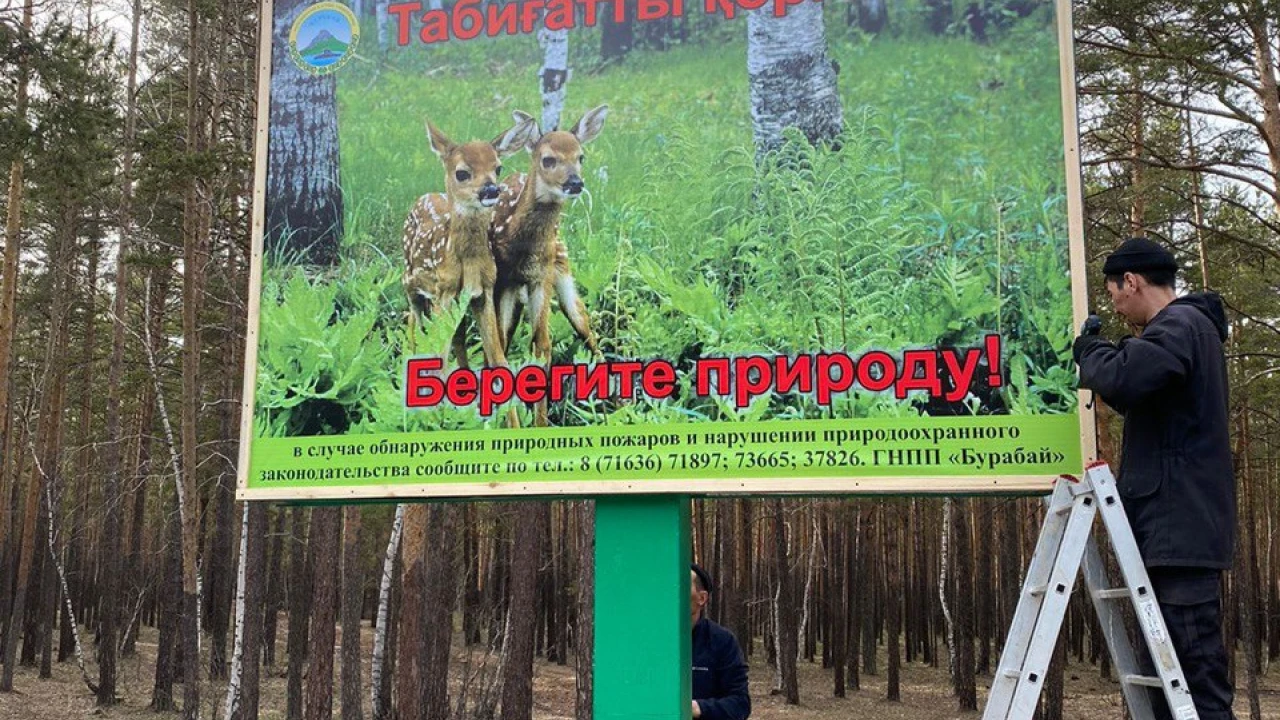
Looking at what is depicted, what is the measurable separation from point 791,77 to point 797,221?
0.61 m

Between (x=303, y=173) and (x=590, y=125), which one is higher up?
(x=590, y=125)

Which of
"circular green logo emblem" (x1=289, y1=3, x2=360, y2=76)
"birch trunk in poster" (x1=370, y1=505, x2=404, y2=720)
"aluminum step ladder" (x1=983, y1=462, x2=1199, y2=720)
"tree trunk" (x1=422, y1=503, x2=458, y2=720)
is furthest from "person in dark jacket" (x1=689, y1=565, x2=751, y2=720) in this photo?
"birch trunk in poster" (x1=370, y1=505, x2=404, y2=720)

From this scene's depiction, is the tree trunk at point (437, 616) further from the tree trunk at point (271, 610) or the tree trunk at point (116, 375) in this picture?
the tree trunk at point (271, 610)

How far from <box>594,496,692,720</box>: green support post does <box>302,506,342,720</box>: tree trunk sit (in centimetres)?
1310

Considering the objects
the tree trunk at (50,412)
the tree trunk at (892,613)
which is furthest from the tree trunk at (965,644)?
the tree trunk at (50,412)

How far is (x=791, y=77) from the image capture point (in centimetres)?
450

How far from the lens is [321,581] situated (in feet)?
55.4

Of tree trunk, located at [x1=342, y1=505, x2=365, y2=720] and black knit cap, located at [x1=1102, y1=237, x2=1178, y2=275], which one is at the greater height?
black knit cap, located at [x1=1102, y1=237, x2=1178, y2=275]

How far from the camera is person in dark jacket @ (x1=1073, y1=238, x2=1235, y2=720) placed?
10.6 feet

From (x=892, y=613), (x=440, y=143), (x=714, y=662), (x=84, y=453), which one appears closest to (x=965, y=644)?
(x=892, y=613)

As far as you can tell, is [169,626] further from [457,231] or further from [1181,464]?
[1181,464]

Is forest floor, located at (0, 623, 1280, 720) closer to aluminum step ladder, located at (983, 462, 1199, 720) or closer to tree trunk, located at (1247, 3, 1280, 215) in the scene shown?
tree trunk, located at (1247, 3, 1280, 215)

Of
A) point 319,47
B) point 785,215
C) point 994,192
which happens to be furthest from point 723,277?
point 319,47

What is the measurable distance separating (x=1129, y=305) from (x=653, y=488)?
70.5 inches
